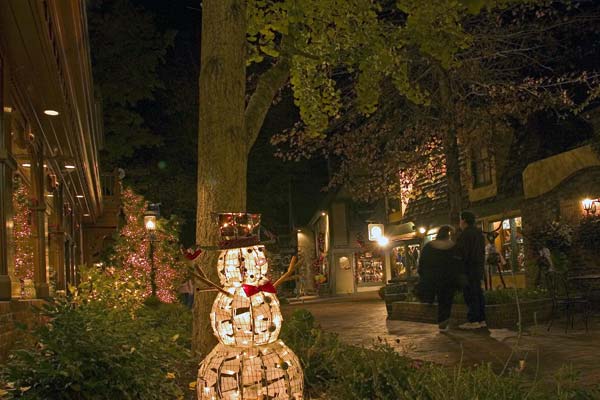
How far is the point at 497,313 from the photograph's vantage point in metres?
10.9

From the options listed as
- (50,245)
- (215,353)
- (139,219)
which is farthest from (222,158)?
(139,219)

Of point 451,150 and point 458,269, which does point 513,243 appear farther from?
point 458,269

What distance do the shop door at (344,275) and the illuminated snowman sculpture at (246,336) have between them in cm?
3408

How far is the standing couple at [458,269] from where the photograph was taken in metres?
9.98

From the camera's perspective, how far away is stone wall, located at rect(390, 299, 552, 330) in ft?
35.8

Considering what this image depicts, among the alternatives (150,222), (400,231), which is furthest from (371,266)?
(150,222)

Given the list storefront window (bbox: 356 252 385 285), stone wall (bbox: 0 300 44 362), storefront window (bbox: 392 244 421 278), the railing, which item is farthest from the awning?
stone wall (bbox: 0 300 44 362)

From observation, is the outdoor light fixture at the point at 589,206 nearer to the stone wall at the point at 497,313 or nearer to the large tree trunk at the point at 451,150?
the large tree trunk at the point at 451,150

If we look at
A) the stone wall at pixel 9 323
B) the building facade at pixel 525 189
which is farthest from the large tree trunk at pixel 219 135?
the building facade at pixel 525 189

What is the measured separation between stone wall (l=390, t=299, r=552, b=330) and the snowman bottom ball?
725 centimetres

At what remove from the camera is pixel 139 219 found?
21375 millimetres

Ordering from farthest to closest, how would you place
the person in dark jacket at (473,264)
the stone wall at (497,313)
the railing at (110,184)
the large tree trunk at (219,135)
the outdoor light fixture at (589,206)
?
the railing at (110,184) < the outdoor light fixture at (589,206) < the stone wall at (497,313) < the person in dark jacket at (473,264) < the large tree trunk at (219,135)

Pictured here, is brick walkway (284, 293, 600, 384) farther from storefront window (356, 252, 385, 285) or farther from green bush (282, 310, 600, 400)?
storefront window (356, 252, 385, 285)

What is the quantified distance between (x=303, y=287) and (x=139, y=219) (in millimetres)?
A: 20153
